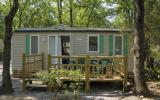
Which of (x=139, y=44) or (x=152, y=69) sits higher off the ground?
(x=139, y=44)

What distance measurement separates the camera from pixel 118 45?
17672mm

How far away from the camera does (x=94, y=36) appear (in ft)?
57.6

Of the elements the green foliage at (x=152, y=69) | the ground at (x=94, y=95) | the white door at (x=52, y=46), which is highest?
the white door at (x=52, y=46)

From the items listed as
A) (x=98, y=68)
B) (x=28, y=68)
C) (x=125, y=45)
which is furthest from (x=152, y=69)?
(x=28, y=68)

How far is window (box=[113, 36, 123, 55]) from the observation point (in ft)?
57.8

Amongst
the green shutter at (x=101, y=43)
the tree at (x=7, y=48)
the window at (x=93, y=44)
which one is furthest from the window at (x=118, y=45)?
the tree at (x=7, y=48)

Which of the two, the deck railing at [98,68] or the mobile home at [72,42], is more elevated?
the mobile home at [72,42]

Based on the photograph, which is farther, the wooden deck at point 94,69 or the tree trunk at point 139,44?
the wooden deck at point 94,69

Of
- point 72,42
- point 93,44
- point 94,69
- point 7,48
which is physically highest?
point 72,42

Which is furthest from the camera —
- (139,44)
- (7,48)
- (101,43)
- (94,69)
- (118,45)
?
(118,45)

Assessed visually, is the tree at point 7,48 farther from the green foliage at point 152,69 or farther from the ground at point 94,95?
the green foliage at point 152,69

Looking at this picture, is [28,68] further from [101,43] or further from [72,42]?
[101,43]

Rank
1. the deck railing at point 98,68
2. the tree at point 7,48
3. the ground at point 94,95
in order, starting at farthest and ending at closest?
the deck railing at point 98,68 → the tree at point 7,48 → the ground at point 94,95

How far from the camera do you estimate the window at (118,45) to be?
17625mm
